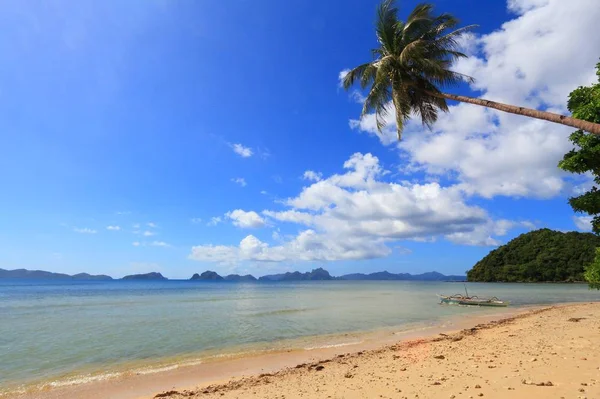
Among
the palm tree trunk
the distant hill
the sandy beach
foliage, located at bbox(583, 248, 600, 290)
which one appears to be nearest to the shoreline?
the sandy beach

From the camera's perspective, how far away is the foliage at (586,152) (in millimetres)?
9477

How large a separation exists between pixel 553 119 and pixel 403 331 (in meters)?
14.6

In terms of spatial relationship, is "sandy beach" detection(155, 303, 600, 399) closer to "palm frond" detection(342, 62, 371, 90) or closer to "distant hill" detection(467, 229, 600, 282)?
"palm frond" detection(342, 62, 371, 90)

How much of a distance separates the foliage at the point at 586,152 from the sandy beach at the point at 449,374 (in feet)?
14.4

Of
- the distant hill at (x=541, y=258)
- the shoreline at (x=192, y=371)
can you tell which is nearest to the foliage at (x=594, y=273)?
the shoreline at (x=192, y=371)

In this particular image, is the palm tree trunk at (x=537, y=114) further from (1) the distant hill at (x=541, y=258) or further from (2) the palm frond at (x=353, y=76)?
(1) the distant hill at (x=541, y=258)

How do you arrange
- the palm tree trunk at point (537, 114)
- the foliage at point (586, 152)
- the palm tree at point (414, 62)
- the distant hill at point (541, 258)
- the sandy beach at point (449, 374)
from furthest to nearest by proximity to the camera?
the distant hill at point (541, 258) → the palm tree at point (414, 62) → the foliage at point (586, 152) → the palm tree trunk at point (537, 114) → the sandy beach at point (449, 374)

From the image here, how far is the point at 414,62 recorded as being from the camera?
13.2 meters

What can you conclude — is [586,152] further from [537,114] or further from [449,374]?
[449,374]

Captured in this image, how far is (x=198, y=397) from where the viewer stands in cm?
867

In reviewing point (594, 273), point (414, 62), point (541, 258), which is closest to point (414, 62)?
point (414, 62)

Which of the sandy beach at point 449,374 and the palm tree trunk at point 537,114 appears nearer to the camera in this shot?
the sandy beach at point 449,374

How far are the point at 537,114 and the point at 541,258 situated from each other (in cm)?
13307

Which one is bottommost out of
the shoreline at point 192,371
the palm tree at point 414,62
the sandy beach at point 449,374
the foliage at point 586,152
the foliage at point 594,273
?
the shoreline at point 192,371
